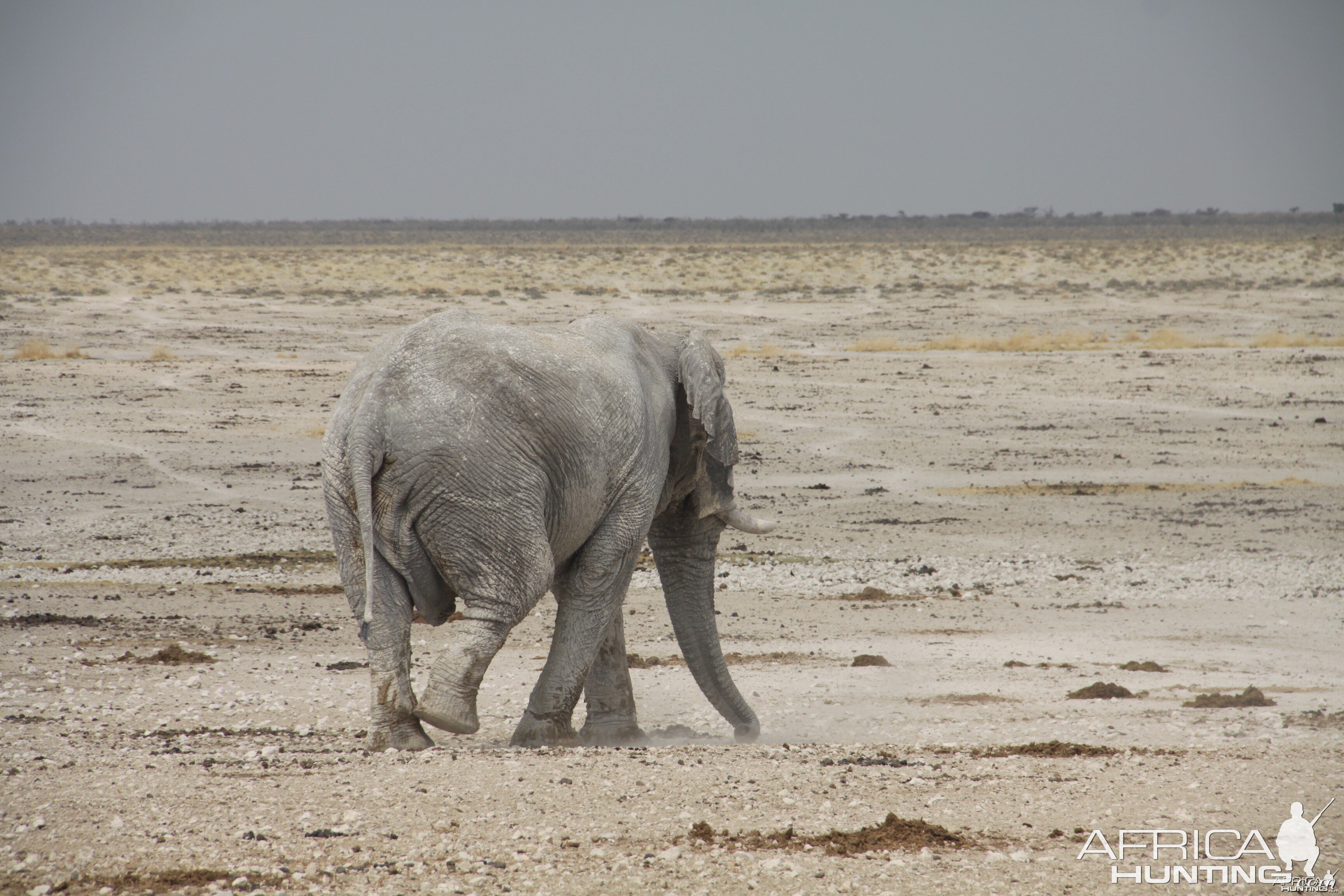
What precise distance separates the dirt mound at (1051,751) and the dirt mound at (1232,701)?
5.19 feet

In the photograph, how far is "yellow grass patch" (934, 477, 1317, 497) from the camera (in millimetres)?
15711

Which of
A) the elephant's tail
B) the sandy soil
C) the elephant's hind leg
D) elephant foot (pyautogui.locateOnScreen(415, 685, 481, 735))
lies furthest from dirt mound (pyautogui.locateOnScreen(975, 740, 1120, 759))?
the elephant's tail

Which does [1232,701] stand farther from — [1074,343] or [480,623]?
[1074,343]

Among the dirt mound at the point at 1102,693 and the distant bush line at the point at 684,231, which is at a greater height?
the distant bush line at the point at 684,231

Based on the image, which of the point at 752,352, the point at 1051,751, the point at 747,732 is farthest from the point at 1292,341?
the point at 1051,751

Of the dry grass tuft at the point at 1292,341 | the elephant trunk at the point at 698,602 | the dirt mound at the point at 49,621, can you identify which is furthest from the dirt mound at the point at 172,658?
the dry grass tuft at the point at 1292,341

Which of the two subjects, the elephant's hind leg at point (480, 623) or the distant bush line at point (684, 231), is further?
the distant bush line at point (684, 231)

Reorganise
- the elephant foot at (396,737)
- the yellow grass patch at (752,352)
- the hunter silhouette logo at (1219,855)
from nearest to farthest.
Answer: the hunter silhouette logo at (1219,855), the elephant foot at (396,737), the yellow grass patch at (752,352)

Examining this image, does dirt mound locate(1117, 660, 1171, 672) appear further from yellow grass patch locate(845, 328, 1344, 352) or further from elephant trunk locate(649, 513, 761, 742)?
yellow grass patch locate(845, 328, 1344, 352)

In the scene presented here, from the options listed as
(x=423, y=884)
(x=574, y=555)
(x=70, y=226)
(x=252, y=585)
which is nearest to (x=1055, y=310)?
(x=252, y=585)

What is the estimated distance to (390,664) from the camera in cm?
580

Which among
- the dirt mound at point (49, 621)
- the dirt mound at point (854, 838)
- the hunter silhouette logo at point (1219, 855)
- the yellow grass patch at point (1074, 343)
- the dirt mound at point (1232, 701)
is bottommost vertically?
the dirt mound at point (49, 621)

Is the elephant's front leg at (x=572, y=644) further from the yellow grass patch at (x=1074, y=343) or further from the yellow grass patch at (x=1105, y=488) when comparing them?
the yellow grass patch at (x=1074, y=343)

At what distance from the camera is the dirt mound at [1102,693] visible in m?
7.81
